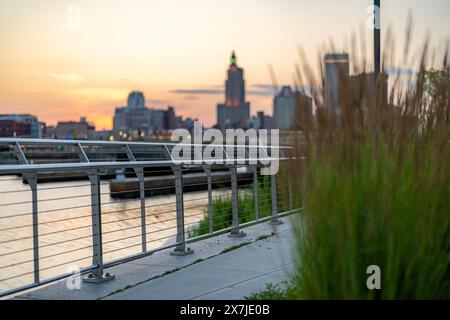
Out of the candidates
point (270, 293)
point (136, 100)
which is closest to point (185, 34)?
point (270, 293)

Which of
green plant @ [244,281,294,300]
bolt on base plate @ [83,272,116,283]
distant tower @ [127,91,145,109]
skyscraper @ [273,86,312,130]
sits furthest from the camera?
distant tower @ [127,91,145,109]

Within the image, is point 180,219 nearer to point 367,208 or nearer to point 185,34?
point 367,208

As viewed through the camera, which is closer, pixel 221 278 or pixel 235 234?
pixel 221 278

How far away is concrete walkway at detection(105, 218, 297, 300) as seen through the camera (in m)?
4.38

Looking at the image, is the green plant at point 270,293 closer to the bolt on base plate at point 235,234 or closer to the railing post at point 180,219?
the railing post at point 180,219

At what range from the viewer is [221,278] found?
494 cm

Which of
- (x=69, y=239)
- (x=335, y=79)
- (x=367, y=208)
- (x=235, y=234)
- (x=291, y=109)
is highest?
(x=335, y=79)

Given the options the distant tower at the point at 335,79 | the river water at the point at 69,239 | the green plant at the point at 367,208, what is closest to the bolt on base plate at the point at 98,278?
the river water at the point at 69,239

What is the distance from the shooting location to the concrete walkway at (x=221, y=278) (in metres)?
4.38

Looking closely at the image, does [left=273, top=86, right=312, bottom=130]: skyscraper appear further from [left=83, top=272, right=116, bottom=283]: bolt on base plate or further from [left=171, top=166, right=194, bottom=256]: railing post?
[left=171, top=166, right=194, bottom=256]: railing post

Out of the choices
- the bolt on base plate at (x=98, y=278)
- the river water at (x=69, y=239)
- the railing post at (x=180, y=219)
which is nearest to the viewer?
the bolt on base plate at (x=98, y=278)

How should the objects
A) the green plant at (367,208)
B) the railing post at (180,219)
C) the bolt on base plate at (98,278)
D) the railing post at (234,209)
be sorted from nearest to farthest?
the green plant at (367,208), the bolt on base plate at (98,278), the railing post at (180,219), the railing post at (234,209)

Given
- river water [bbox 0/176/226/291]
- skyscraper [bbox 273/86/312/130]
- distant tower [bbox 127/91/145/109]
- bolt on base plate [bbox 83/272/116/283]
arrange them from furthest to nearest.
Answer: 1. distant tower [bbox 127/91/145/109]
2. river water [bbox 0/176/226/291]
3. bolt on base plate [bbox 83/272/116/283]
4. skyscraper [bbox 273/86/312/130]

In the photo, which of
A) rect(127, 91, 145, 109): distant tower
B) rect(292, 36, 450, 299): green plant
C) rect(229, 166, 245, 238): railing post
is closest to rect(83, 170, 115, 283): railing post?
rect(292, 36, 450, 299): green plant
